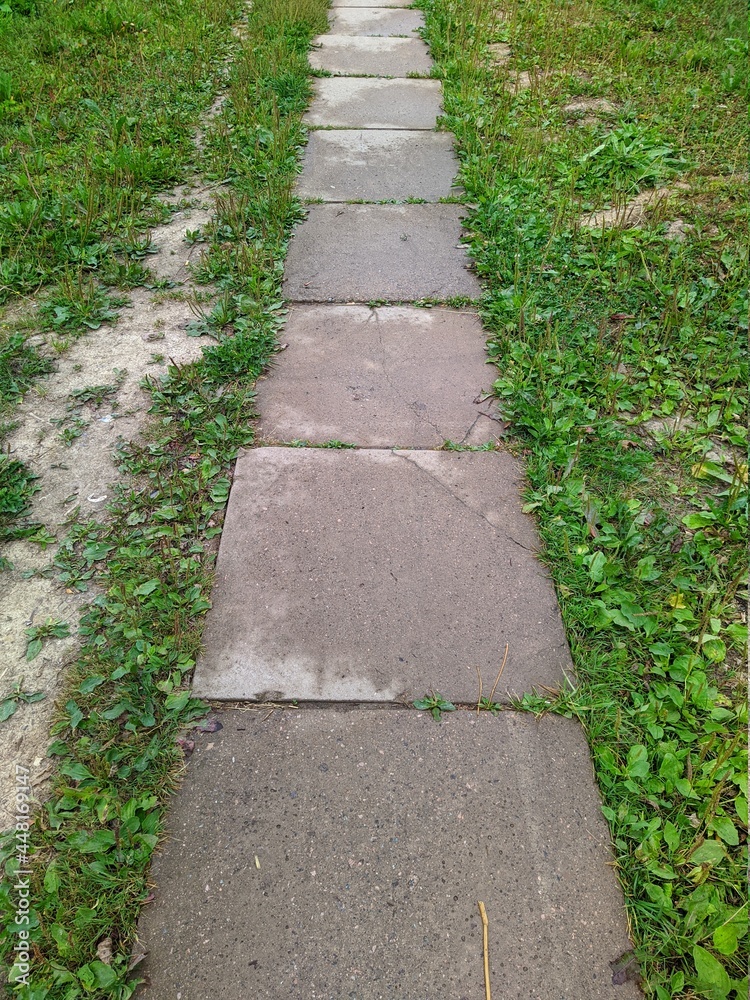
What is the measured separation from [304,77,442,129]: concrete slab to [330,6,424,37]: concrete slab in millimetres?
1522

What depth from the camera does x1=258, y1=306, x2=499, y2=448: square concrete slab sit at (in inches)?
110

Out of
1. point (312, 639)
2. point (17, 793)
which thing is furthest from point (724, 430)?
point (17, 793)

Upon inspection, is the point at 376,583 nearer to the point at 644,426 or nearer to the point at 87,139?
the point at 644,426

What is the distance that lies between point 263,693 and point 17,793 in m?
0.68

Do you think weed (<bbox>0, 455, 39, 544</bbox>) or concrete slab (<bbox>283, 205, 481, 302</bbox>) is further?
concrete slab (<bbox>283, 205, 481, 302</bbox>)

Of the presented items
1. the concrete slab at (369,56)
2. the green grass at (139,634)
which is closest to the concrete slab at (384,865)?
the green grass at (139,634)

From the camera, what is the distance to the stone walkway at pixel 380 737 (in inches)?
59.1

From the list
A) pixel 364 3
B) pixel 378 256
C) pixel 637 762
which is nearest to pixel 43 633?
pixel 637 762

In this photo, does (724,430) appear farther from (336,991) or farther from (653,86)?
(653,86)

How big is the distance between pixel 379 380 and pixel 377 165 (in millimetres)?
2464

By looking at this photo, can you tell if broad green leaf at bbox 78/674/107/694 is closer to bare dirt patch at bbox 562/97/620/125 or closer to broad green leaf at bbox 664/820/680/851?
broad green leaf at bbox 664/820/680/851

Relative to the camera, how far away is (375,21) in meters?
7.17

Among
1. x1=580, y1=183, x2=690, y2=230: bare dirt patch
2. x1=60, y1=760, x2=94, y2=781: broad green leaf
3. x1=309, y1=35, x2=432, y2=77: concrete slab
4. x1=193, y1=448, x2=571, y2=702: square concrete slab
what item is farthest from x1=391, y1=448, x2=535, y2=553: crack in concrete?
x1=309, y1=35, x2=432, y2=77: concrete slab

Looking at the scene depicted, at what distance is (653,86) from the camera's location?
5488 millimetres
